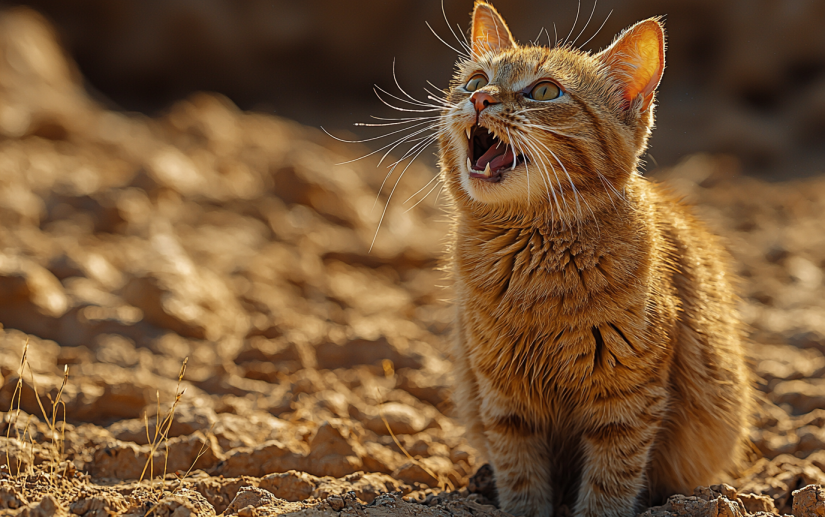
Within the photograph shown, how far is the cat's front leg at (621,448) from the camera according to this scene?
2396 millimetres

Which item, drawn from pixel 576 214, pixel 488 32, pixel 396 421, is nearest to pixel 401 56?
pixel 488 32

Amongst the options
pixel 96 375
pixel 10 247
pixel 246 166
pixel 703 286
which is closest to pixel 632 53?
pixel 703 286

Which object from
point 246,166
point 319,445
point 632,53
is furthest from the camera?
point 246,166

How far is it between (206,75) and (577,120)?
39.6 ft

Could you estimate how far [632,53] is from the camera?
2562 mm

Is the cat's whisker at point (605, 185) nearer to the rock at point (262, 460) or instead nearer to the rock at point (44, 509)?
the rock at point (262, 460)

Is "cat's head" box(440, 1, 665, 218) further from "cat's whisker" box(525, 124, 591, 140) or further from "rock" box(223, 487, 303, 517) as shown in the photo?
"rock" box(223, 487, 303, 517)

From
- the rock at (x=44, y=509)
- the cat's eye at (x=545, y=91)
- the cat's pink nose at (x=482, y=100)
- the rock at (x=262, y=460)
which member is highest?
the cat's eye at (x=545, y=91)

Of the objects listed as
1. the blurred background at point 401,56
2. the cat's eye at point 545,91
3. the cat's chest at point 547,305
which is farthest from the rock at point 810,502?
the blurred background at point 401,56

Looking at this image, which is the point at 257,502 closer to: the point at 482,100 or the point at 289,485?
the point at 289,485

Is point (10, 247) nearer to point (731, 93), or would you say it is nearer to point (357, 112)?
point (357, 112)

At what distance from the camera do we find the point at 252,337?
413cm

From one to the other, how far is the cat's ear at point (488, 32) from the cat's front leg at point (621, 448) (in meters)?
1.69

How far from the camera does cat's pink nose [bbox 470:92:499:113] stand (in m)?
2.38
